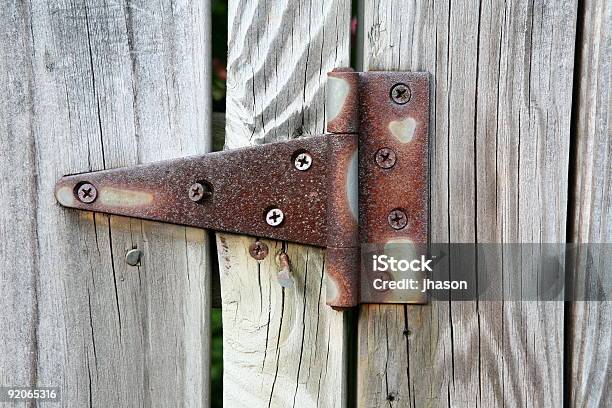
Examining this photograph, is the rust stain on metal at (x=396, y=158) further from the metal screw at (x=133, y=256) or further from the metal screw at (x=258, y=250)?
the metal screw at (x=133, y=256)

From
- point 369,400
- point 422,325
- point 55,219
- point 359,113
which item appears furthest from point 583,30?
point 55,219

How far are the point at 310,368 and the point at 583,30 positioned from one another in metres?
0.62

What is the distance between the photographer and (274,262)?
975 mm

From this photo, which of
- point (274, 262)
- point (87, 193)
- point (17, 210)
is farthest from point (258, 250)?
point (17, 210)

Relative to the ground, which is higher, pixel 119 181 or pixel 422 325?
pixel 119 181

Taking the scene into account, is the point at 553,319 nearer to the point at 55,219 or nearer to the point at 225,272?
the point at 225,272

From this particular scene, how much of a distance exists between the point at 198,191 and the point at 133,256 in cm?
14

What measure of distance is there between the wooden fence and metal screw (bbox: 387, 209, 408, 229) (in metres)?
0.05

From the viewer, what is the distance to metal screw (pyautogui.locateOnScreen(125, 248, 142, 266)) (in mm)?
Answer: 982

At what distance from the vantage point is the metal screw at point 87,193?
972 mm

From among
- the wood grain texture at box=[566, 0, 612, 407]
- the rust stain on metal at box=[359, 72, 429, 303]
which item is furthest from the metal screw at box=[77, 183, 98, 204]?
the wood grain texture at box=[566, 0, 612, 407]

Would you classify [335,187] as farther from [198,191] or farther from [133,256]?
[133,256]

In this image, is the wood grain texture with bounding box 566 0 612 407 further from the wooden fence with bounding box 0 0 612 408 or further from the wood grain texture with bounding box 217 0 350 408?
the wood grain texture with bounding box 217 0 350 408

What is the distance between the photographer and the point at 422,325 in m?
0.97
